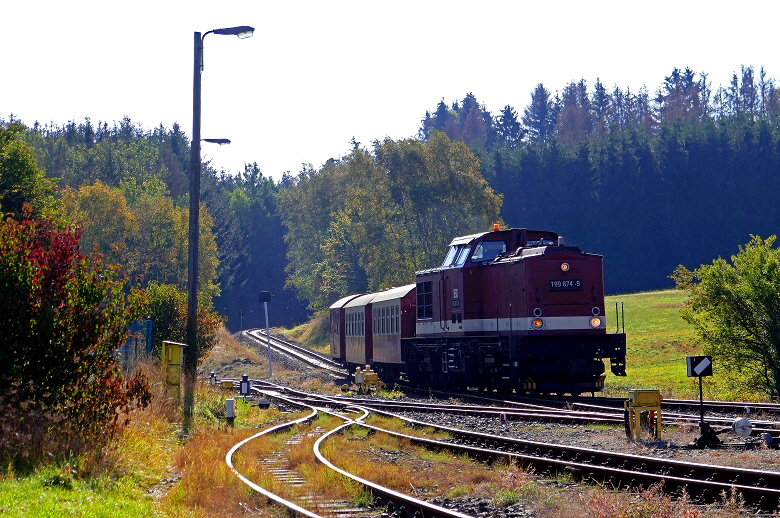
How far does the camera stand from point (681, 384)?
2842 centimetres

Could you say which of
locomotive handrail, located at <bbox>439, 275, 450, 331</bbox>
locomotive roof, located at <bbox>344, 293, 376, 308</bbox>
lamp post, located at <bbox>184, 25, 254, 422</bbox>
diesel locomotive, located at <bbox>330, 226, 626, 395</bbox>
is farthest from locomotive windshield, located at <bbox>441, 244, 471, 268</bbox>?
locomotive roof, located at <bbox>344, 293, 376, 308</bbox>

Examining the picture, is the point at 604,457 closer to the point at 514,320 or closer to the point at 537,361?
the point at 537,361

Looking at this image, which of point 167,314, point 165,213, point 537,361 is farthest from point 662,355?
point 165,213

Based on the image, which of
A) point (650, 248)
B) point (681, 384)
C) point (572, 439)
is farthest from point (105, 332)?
point (650, 248)

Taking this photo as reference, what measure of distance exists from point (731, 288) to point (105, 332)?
16486 mm

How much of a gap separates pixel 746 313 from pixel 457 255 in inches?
301

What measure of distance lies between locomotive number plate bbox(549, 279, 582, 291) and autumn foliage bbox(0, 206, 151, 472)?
10.9 m

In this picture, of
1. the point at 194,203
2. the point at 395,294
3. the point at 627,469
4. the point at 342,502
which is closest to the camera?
the point at 342,502

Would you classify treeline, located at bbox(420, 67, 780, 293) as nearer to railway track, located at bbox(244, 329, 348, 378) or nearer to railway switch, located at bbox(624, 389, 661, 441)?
railway track, located at bbox(244, 329, 348, 378)

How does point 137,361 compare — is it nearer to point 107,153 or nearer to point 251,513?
point 251,513

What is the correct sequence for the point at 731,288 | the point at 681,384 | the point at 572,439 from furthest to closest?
the point at 681,384 → the point at 731,288 → the point at 572,439

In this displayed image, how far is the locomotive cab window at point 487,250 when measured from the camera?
22.7m

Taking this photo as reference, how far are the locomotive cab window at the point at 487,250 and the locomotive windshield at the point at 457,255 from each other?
0.32m

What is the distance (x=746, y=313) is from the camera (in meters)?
22.3
